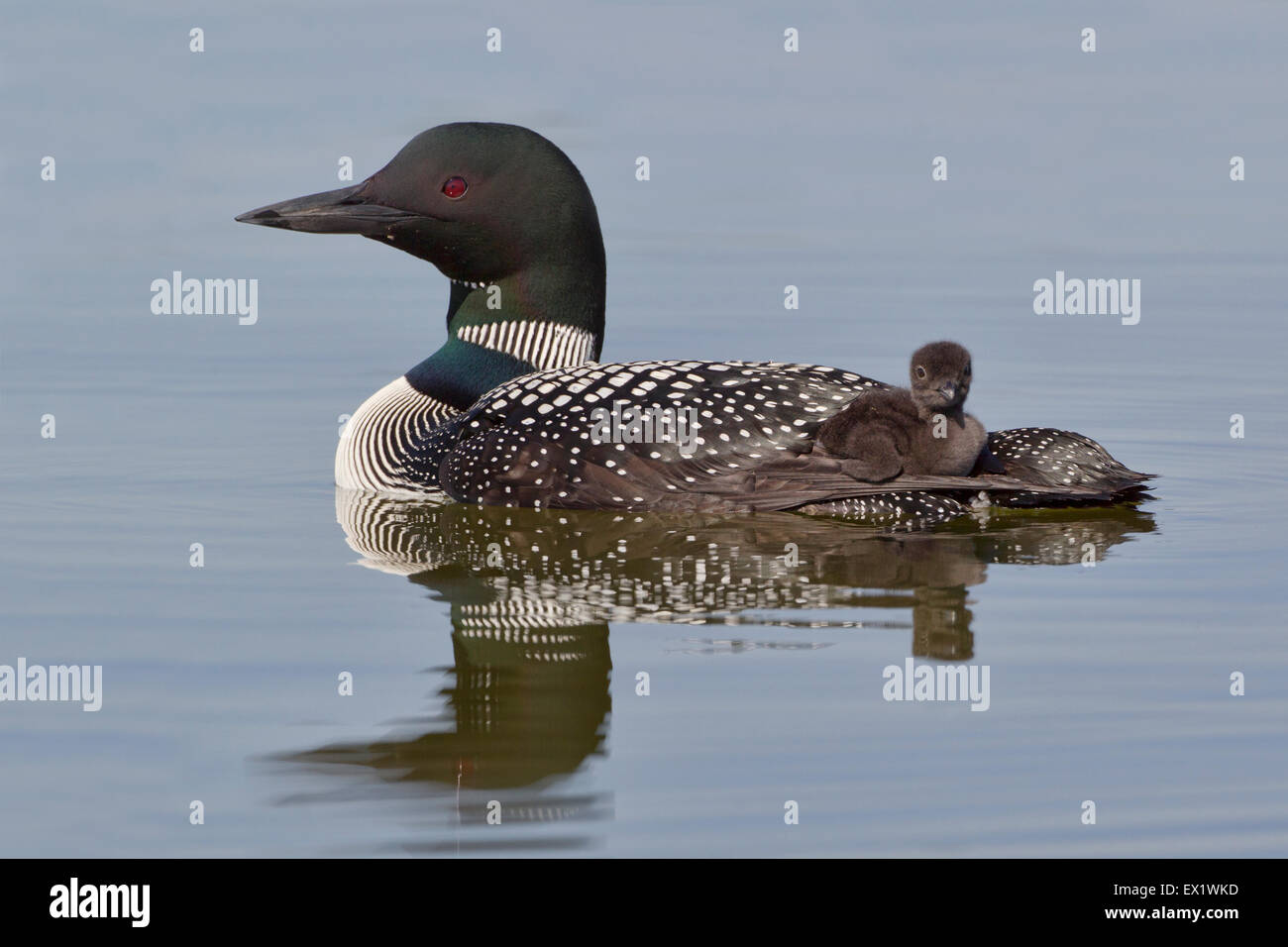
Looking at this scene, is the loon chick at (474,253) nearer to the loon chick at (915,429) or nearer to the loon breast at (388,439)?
the loon breast at (388,439)

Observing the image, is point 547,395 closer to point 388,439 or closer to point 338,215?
point 388,439

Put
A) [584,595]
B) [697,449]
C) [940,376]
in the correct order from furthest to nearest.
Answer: [697,449] → [940,376] → [584,595]

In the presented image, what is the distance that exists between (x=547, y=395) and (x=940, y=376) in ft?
4.22

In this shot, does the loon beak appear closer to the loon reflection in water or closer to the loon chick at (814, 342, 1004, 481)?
the loon reflection in water

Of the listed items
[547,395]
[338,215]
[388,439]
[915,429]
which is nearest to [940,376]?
[915,429]

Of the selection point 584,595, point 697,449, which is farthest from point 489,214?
point 584,595

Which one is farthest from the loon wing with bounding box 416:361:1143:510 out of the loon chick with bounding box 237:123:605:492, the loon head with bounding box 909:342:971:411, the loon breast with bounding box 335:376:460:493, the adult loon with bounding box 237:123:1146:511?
the loon chick with bounding box 237:123:605:492

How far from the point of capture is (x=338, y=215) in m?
7.12

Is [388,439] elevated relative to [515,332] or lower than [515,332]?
lower

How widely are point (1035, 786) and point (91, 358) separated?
6385mm

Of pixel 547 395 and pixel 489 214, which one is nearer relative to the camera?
pixel 547 395

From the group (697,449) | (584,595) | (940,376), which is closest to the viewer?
(584,595)

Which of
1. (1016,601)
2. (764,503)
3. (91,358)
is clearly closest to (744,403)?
(764,503)

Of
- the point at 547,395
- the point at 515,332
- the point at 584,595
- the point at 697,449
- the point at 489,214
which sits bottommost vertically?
the point at 584,595
